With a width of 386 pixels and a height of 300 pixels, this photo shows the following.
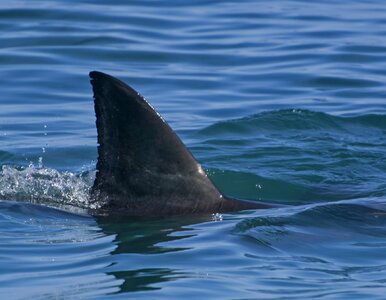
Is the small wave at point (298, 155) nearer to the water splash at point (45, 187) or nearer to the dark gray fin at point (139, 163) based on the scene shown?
the water splash at point (45, 187)

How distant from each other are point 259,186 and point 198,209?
1953 millimetres

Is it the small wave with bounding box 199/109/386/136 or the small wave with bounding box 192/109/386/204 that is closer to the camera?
the small wave with bounding box 192/109/386/204

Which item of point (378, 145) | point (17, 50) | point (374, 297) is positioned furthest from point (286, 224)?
point (17, 50)

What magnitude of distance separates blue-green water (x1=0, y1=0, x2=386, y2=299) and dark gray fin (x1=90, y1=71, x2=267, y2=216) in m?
0.12

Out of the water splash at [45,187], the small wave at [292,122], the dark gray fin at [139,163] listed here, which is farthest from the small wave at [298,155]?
the dark gray fin at [139,163]

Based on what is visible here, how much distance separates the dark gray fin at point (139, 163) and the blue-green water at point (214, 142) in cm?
12

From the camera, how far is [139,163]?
22.8ft

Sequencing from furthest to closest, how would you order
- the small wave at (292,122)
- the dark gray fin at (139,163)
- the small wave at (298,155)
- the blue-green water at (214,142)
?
the small wave at (292,122) → the small wave at (298,155) → the dark gray fin at (139,163) → the blue-green water at (214,142)

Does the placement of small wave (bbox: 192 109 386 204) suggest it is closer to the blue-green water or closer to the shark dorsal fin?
the blue-green water

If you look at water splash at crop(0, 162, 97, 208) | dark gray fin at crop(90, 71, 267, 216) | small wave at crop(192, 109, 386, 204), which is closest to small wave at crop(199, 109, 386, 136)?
small wave at crop(192, 109, 386, 204)

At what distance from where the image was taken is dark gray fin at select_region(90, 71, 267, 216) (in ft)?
22.3

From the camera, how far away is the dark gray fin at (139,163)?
679 centimetres

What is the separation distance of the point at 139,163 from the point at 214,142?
3.66 m

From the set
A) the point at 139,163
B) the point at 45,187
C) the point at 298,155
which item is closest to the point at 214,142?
the point at 298,155
